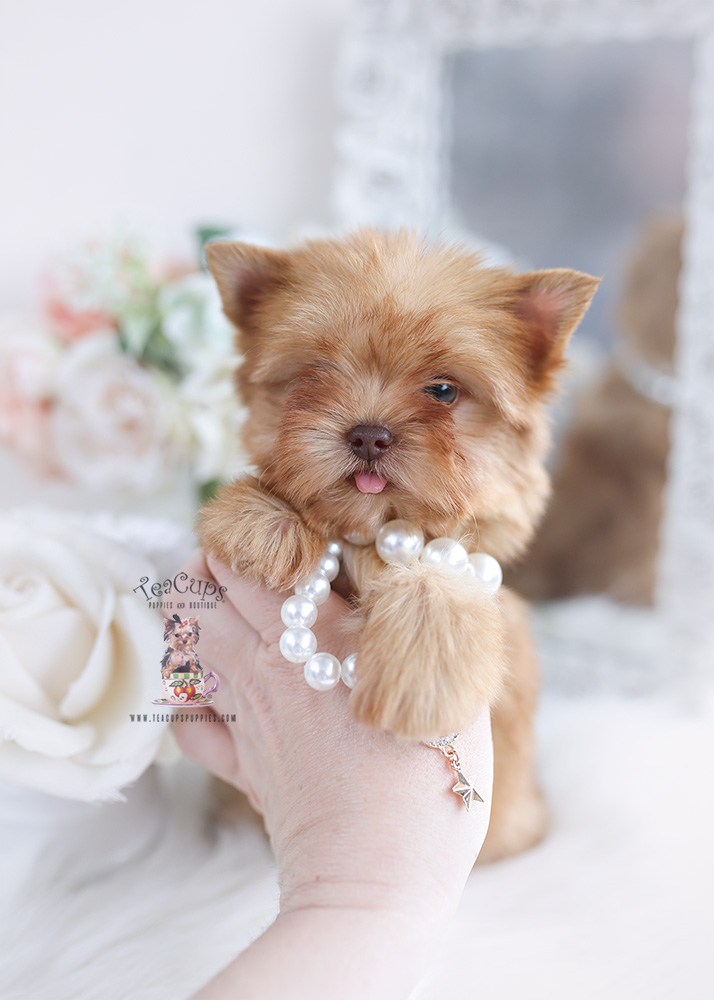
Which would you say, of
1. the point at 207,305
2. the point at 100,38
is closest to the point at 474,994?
the point at 207,305

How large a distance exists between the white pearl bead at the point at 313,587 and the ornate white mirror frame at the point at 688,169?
1058mm

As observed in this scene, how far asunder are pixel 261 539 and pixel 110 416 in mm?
953

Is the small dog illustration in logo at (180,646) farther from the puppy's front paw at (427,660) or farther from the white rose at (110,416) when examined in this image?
the white rose at (110,416)

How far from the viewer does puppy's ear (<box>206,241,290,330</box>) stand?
2.91 ft

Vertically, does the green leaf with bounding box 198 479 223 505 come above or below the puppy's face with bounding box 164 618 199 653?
below

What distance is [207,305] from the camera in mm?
1476

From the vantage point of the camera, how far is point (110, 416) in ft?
5.24

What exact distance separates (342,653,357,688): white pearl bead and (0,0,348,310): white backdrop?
1.37 m

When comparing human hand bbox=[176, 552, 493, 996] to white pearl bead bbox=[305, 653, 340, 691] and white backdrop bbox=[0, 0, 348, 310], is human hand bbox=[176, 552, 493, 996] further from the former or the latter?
white backdrop bbox=[0, 0, 348, 310]

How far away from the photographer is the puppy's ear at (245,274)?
0.89 meters

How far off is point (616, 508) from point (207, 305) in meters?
1.04

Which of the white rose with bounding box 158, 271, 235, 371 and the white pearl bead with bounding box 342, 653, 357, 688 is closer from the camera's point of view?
the white pearl bead with bounding box 342, 653, 357, 688

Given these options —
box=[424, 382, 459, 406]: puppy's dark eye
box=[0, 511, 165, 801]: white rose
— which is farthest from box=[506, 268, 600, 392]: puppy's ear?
box=[0, 511, 165, 801]: white rose

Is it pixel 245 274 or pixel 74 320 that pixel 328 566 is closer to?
pixel 245 274
